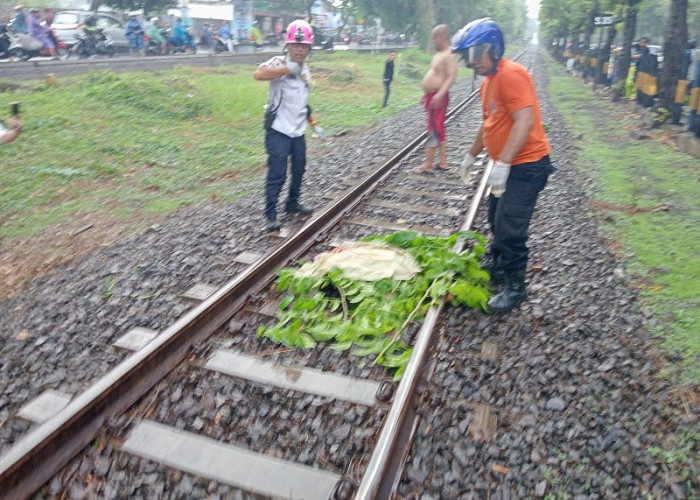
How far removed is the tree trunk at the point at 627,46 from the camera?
721 inches

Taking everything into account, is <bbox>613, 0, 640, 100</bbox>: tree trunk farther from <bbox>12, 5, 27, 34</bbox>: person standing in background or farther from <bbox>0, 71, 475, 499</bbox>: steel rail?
<bbox>12, 5, 27, 34</bbox>: person standing in background

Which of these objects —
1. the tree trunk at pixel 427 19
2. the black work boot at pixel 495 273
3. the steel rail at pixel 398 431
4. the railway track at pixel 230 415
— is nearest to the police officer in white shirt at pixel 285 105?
the railway track at pixel 230 415

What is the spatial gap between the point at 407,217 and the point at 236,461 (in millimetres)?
4079

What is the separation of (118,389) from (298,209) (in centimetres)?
360

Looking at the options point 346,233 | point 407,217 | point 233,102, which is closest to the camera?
point 346,233

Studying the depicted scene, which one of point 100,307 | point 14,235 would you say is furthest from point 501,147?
point 14,235

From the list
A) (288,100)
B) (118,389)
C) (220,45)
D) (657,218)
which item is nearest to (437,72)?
(288,100)

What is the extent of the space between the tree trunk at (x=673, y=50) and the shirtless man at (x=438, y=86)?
26.1 feet

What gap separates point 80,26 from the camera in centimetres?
2200

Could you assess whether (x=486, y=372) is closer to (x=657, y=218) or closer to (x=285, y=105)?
(x=285, y=105)

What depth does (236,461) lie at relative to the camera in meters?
2.97

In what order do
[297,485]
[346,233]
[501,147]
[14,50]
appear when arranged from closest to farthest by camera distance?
[297,485], [501,147], [346,233], [14,50]

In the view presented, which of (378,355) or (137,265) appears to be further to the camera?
(137,265)

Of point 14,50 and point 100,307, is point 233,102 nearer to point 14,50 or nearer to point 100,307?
point 14,50
